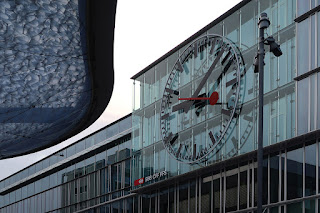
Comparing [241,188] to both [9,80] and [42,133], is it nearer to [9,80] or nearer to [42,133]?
[42,133]

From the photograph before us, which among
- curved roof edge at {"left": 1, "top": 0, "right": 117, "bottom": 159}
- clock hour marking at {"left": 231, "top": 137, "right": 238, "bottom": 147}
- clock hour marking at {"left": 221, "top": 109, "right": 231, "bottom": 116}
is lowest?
clock hour marking at {"left": 231, "top": 137, "right": 238, "bottom": 147}

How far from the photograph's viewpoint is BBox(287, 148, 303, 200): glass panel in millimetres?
29406

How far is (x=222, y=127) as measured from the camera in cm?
3400

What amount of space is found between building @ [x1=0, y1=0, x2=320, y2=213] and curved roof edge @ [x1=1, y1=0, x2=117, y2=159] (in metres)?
8.22

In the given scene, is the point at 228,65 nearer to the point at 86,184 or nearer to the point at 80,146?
the point at 86,184

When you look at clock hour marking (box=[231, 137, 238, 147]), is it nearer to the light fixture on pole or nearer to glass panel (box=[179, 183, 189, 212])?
glass panel (box=[179, 183, 189, 212])

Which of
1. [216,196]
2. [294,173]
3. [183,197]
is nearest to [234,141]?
[216,196]

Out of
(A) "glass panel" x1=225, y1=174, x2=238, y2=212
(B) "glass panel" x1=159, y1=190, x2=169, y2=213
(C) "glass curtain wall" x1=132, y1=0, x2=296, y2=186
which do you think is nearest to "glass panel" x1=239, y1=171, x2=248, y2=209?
(A) "glass panel" x1=225, y1=174, x2=238, y2=212

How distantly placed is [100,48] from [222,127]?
51.4ft

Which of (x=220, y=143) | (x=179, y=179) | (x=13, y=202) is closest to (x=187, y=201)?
(x=179, y=179)

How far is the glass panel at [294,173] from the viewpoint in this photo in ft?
96.5

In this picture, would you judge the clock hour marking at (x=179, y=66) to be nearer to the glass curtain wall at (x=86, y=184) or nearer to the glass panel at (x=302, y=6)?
→ the glass curtain wall at (x=86, y=184)

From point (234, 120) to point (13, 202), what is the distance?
38.0 m

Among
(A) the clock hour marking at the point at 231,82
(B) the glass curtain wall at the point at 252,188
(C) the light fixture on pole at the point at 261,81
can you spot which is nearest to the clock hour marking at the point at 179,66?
(A) the clock hour marking at the point at 231,82
